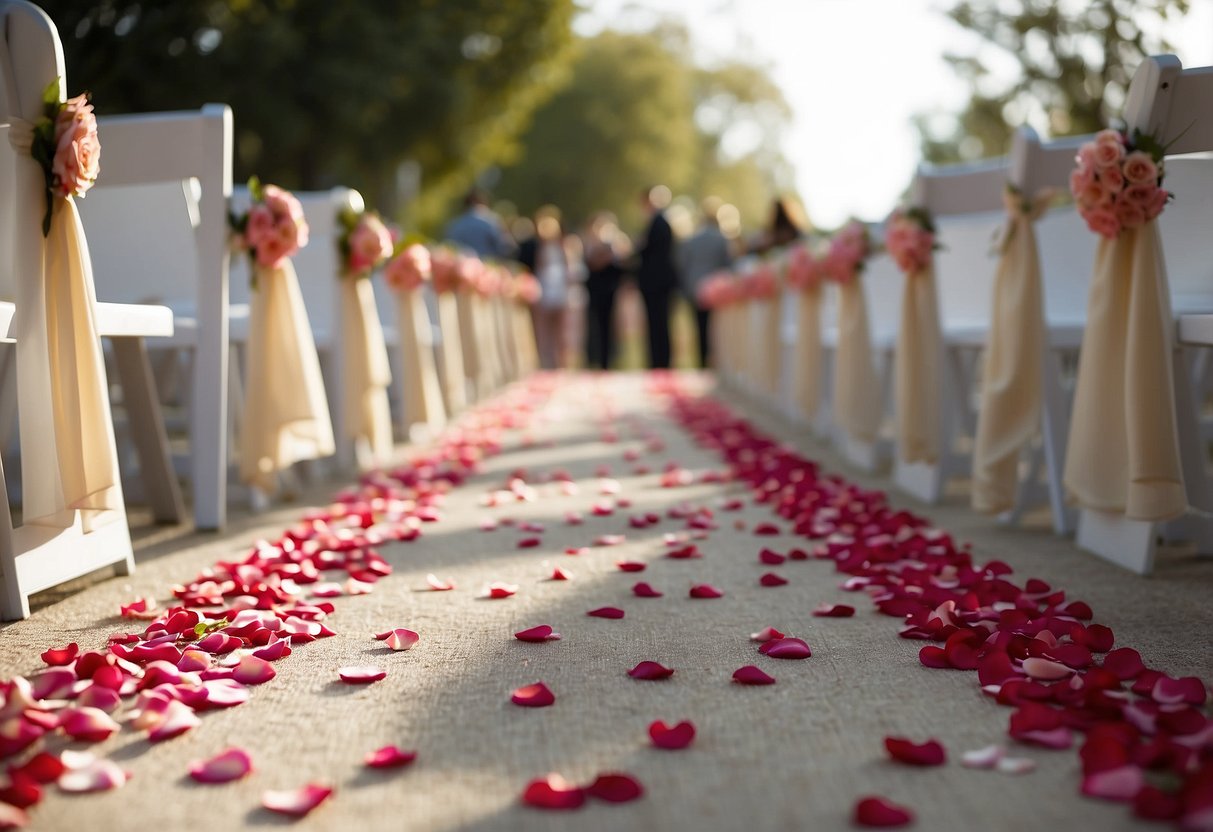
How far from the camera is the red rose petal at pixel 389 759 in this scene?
185cm

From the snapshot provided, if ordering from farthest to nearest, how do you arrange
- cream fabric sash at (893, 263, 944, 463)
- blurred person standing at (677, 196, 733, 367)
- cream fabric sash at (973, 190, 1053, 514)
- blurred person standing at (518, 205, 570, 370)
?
blurred person standing at (518, 205, 570, 370) → blurred person standing at (677, 196, 733, 367) → cream fabric sash at (893, 263, 944, 463) → cream fabric sash at (973, 190, 1053, 514)

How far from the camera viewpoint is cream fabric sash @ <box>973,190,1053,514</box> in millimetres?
4043

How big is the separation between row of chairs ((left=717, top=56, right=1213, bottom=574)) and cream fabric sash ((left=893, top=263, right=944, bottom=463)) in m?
0.04

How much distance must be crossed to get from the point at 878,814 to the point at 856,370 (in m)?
4.59

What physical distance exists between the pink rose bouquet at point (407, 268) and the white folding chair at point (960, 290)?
281 cm

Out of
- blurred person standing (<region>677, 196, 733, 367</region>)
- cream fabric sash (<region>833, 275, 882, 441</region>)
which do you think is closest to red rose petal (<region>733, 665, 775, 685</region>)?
cream fabric sash (<region>833, 275, 882, 441</region>)

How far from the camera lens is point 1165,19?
272 inches

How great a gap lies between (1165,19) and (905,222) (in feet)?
10.3

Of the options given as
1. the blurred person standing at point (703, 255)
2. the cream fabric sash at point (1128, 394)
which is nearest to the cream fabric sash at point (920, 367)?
the cream fabric sash at point (1128, 394)

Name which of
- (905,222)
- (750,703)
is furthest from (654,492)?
(750,703)

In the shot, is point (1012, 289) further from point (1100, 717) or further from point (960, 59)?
point (960, 59)

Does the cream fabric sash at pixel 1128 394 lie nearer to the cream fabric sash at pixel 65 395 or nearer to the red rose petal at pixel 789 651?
the red rose petal at pixel 789 651

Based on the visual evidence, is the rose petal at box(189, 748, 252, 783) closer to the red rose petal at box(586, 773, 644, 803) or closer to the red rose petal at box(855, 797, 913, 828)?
the red rose petal at box(586, 773, 644, 803)

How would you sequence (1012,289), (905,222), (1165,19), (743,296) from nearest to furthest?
(1012,289) → (905,222) → (1165,19) → (743,296)
